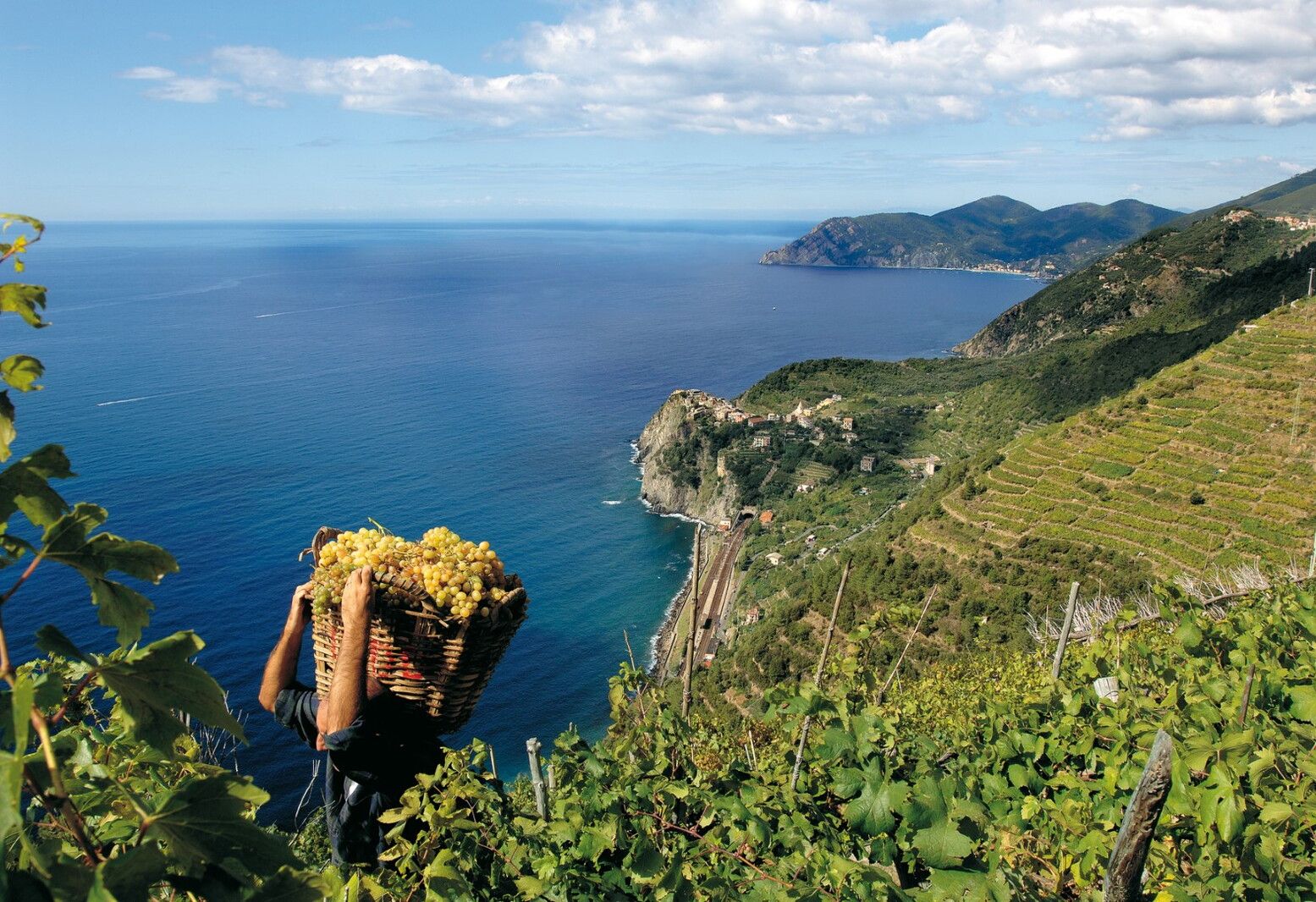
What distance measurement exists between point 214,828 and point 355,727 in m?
1.55

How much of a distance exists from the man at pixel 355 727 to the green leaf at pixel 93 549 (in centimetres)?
135

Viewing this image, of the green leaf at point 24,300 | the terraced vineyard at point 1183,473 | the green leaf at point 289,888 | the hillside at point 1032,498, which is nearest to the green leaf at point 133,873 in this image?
the green leaf at point 289,888

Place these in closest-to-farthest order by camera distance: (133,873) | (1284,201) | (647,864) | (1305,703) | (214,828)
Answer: (133,873)
(214,828)
(647,864)
(1305,703)
(1284,201)

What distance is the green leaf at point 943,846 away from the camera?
79.3 inches

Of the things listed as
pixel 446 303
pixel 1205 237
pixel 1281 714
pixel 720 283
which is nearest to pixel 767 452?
pixel 1281 714

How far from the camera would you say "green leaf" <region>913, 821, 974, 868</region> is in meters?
2.01

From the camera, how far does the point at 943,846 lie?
203cm

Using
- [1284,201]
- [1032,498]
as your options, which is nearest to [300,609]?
[1032,498]

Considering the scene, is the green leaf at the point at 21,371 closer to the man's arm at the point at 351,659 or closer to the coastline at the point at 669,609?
the man's arm at the point at 351,659

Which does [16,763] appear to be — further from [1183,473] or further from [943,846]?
[1183,473]

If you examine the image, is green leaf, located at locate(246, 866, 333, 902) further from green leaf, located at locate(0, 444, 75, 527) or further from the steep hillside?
the steep hillside

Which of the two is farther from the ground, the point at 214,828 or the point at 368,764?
the point at 214,828

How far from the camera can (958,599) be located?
984 inches

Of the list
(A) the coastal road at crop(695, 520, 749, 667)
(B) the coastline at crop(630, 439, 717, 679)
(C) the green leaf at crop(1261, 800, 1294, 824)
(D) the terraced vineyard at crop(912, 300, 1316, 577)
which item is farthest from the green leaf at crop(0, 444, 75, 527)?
(A) the coastal road at crop(695, 520, 749, 667)
